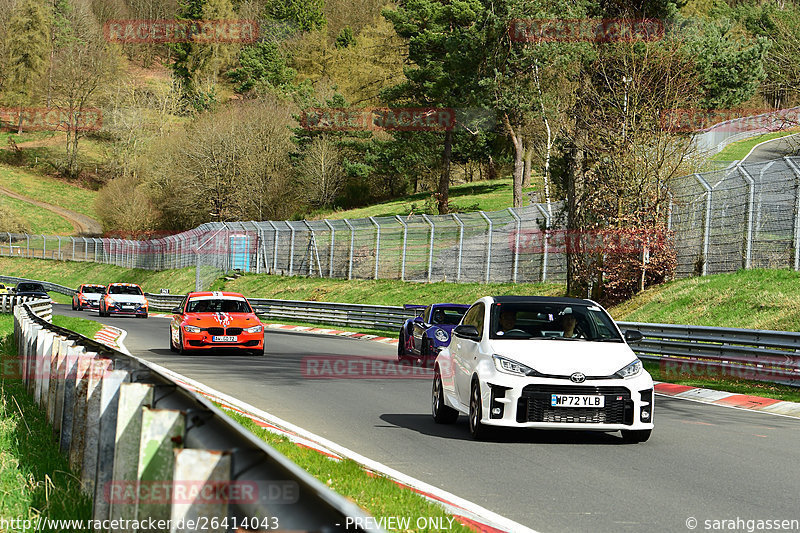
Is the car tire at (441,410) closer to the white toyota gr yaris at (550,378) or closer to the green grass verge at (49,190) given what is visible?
the white toyota gr yaris at (550,378)

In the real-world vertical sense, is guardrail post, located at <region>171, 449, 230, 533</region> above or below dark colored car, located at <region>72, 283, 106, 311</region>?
above

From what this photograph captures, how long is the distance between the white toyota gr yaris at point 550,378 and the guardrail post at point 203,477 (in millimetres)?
7006

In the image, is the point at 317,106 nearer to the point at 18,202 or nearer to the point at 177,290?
the point at 177,290

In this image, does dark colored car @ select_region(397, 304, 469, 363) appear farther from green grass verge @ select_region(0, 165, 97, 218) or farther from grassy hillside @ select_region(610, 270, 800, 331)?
green grass verge @ select_region(0, 165, 97, 218)

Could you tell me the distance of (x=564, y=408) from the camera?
9.98m

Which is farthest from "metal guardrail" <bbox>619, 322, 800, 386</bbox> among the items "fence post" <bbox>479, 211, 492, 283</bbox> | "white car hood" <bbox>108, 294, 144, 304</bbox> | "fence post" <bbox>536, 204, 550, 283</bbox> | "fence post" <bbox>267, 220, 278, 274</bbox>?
"fence post" <bbox>267, 220, 278, 274</bbox>

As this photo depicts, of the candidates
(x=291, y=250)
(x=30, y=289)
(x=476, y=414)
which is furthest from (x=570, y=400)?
(x=30, y=289)

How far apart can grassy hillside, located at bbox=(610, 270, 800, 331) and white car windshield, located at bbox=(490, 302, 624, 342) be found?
1067 cm

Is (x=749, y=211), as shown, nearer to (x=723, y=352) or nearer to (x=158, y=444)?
(x=723, y=352)

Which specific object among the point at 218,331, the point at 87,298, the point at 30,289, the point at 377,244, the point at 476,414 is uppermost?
the point at 377,244

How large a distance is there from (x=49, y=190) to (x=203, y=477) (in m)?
115

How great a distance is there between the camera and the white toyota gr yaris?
998 centimetres

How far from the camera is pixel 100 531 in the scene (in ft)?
15.2

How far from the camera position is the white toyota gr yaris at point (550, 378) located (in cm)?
998
